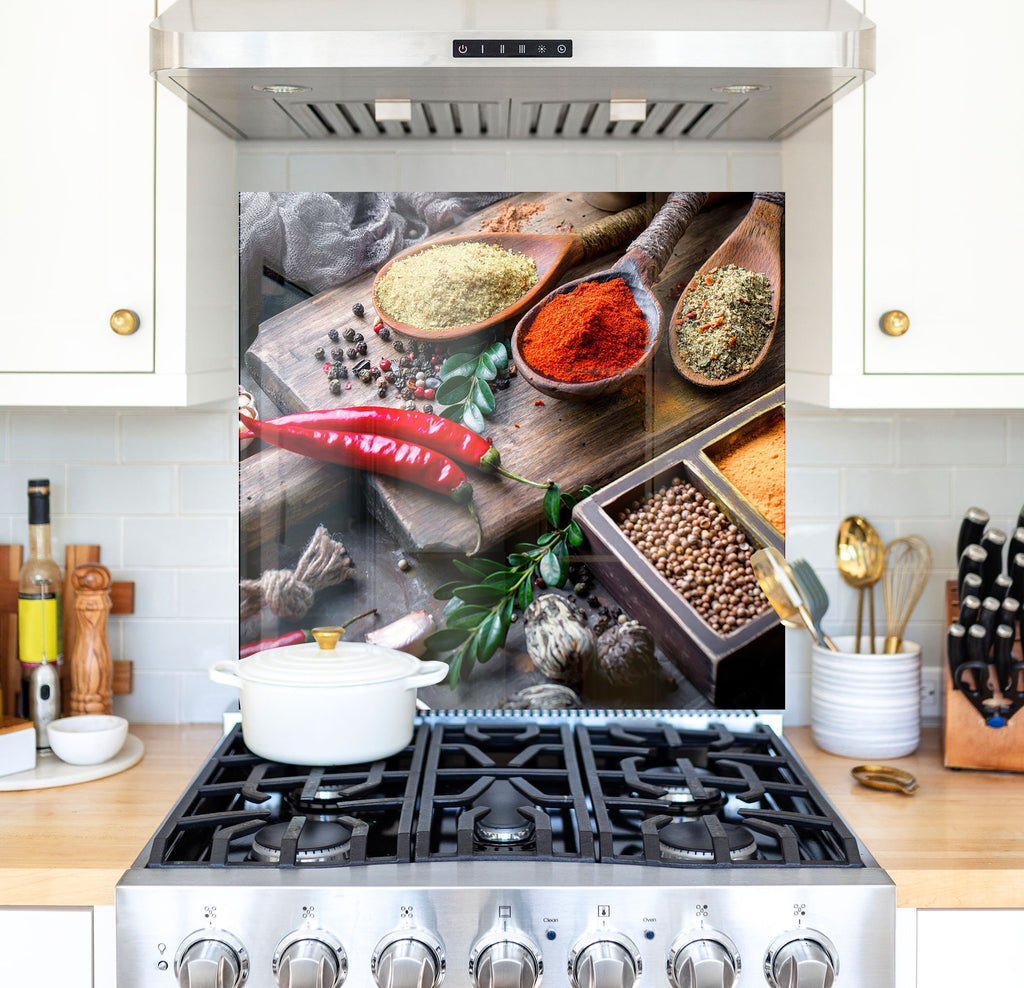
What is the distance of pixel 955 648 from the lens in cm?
181

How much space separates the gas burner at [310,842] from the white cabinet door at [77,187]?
0.69 meters

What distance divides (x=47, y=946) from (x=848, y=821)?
1.08 metres

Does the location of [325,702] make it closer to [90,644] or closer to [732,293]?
[90,644]

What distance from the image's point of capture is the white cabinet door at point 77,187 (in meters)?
1.62

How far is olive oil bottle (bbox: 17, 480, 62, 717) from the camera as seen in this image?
1900mm

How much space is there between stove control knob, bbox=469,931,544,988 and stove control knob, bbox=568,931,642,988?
46mm

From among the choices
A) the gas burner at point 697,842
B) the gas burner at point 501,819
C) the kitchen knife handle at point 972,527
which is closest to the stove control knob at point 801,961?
the gas burner at point 697,842

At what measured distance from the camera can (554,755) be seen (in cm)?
189

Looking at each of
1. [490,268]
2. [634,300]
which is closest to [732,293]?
[634,300]

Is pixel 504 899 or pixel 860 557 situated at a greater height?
pixel 860 557

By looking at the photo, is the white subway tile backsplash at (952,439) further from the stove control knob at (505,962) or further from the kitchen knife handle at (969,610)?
the stove control knob at (505,962)

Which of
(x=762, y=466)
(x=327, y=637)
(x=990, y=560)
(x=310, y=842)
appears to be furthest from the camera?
(x=762, y=466)

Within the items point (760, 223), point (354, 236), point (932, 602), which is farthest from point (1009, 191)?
point (354, 236)

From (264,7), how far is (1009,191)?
3.55 ft
